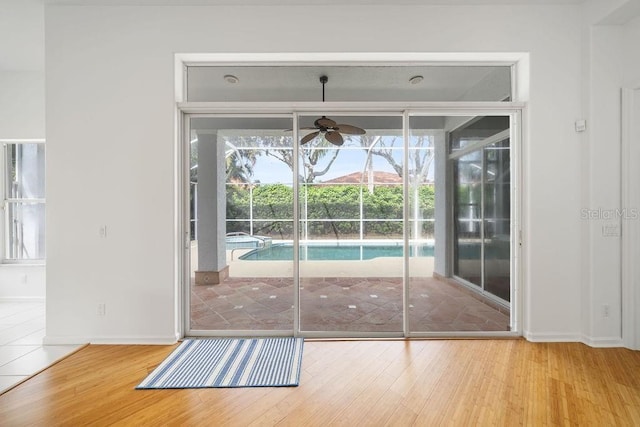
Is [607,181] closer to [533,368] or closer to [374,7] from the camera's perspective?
[533,368]

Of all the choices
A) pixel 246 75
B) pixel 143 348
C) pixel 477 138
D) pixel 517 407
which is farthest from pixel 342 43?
pixel 143 348

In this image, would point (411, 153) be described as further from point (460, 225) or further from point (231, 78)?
point (231, 78)

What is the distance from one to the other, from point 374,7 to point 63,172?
3.41 metres

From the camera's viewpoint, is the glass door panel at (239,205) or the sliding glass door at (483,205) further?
the sliding glass door at (483,205)

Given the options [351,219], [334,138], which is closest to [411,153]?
[334,138]

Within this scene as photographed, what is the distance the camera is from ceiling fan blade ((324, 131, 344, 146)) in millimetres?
3102

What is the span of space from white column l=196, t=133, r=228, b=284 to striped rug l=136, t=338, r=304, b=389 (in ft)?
2.50

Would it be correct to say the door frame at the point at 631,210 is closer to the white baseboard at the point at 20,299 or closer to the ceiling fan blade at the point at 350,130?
the ceiling fan blade at the point at 350,130

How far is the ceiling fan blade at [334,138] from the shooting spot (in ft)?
10.2

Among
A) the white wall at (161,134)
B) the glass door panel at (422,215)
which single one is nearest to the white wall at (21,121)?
the white wall at (161,134)

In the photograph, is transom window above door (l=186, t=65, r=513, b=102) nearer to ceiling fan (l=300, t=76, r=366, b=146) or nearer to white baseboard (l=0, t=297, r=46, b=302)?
ceiling fan (l=300, t=76, r=366, b=146)

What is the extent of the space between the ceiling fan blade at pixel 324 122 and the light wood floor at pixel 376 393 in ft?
7.22

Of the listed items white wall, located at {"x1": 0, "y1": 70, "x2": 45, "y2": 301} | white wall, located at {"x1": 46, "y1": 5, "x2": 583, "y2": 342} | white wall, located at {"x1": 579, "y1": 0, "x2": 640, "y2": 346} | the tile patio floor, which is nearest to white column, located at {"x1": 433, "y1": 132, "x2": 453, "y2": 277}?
the tile patio floor

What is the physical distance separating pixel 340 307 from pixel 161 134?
2614 millimetres
